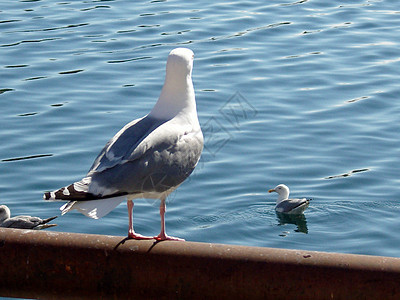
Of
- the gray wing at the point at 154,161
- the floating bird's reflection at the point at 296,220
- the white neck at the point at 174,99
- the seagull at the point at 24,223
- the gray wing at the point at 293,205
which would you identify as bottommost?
the floating bird's reflection at the point at 296,220

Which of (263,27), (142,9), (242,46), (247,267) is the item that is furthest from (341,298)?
(142,9)

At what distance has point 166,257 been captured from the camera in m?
3.66

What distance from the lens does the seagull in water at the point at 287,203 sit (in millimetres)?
9758

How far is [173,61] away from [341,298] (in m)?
2.37

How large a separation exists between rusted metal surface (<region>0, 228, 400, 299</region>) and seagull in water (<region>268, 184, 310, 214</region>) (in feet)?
20.1

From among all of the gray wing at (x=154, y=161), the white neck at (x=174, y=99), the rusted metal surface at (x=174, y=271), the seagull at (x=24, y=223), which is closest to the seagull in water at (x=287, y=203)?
the seagull at (x=24, y=223)

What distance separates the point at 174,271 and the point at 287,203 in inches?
245

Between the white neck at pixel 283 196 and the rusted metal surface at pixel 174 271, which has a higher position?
the rusted metal surface at pixel 174 271

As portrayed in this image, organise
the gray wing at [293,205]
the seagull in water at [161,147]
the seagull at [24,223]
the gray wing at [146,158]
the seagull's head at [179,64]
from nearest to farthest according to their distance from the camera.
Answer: the gray wing at [146,158]
the seagull in water at [161,147]
the seagull's head at [179,64]
the seagull at [24,223]
the gray wing at [293,205]

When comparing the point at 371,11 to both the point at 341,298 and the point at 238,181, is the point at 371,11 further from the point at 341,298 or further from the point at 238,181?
the point at 341,298

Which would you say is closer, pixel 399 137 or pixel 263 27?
pixel 399 137

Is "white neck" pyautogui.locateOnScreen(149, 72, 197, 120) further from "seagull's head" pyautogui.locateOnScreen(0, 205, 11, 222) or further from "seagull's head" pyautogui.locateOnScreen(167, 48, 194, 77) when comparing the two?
"seagull's head" pyautogui.locateOnScreen(0, 205, 11, 222)

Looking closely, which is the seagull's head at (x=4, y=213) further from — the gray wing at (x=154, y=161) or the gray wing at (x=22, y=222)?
Result: the gray wing at (x=154, y=161)

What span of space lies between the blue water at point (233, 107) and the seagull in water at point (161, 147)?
12.6 ft
